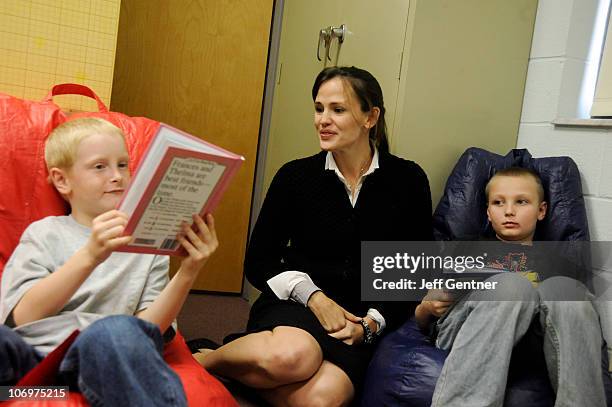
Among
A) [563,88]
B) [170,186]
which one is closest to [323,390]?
[170,186]

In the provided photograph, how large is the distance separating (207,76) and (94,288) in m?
1.97

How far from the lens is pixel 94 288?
137 centimetres

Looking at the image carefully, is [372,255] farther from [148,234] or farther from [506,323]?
[148,234]

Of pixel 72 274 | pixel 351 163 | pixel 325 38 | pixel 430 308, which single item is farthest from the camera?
pixel 325 38

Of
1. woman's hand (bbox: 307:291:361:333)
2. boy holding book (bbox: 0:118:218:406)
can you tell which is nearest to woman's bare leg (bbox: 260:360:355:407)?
woman's hand (bbox: 307:291:361:333)

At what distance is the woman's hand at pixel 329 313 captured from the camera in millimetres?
1826

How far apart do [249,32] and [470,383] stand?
216 centimetres

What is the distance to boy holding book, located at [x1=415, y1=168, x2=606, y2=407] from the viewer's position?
1534 mm

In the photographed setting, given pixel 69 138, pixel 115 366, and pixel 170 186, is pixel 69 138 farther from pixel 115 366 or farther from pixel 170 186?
pixel 115 366

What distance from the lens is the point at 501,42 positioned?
2.32 m

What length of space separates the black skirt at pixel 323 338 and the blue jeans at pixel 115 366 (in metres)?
0.73

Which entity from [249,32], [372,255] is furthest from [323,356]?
[249,32]

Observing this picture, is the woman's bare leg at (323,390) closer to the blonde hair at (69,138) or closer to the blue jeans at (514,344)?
the blue jeans at (514,344)

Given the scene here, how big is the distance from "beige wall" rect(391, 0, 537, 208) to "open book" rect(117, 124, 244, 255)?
45.5 inches
